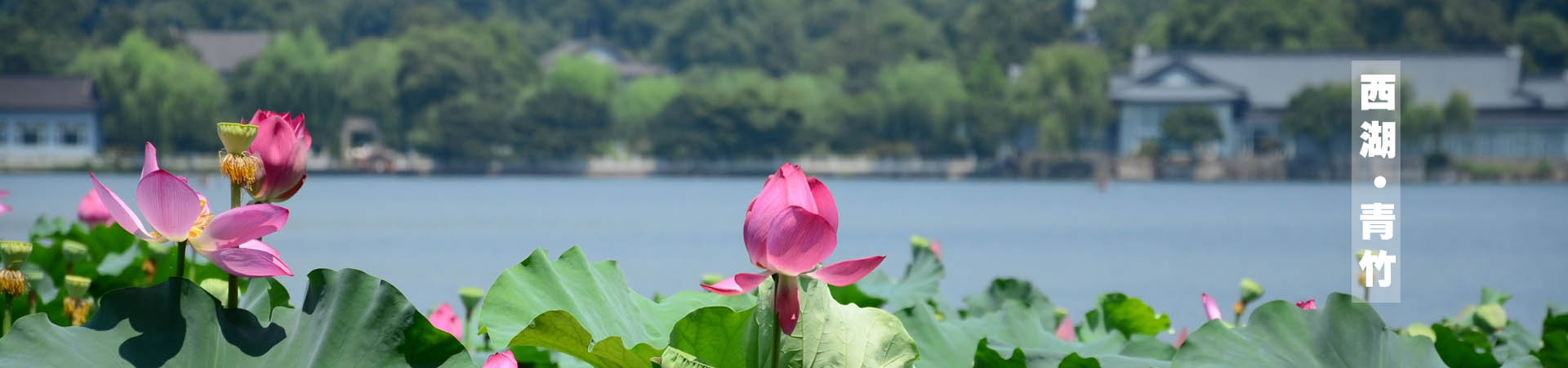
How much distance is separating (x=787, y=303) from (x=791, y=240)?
4 cm

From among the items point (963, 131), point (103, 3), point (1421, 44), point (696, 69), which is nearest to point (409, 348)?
point (963, 131)

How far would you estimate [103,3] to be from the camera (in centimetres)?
5794

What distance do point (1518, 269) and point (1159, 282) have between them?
5083 millimetres

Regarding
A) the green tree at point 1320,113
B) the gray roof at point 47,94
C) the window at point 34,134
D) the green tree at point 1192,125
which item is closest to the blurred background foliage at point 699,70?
the green tree at point 1320,113

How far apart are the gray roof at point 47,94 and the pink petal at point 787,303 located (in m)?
40.3

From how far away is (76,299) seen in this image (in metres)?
1.09

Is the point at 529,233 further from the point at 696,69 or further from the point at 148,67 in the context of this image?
the point at 696,69

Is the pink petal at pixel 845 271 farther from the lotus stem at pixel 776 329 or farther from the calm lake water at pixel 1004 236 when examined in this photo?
the calm lake water at pixel 1004 236

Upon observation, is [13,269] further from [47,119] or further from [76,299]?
[47,119]

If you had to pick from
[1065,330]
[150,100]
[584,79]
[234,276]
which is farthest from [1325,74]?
[234,276]

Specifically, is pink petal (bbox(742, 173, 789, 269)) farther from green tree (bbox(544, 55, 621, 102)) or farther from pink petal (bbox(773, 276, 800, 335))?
green tree (bbox(544, 55, 621, 102))

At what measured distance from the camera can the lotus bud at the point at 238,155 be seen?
67 centimetres

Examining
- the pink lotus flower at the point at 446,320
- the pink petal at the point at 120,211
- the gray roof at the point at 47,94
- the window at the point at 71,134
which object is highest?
the gray roof at the point at 47,94

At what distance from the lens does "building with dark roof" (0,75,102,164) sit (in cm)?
3791
